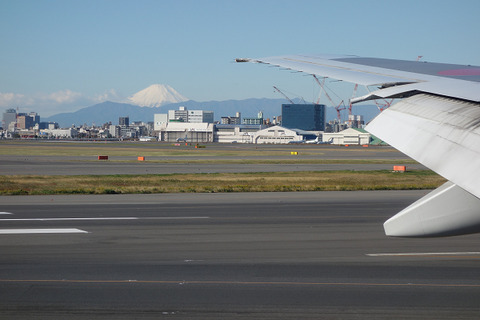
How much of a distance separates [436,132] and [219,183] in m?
29.4

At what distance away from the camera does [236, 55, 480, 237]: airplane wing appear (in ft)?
20.0

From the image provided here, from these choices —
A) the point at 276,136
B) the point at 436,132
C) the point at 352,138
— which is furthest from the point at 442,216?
the point at 276,136

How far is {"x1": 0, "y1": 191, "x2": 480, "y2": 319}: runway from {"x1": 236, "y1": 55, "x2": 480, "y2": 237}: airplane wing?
2.60 metres

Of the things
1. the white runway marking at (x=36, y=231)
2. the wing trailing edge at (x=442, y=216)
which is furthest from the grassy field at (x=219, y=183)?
the wing trailing edge at (x=442, y=216)

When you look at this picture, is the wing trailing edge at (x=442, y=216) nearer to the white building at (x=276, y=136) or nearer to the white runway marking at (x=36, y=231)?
the white runway marking at (x=36, y=231)

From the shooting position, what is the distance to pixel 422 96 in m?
8.91

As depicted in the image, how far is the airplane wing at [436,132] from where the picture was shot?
6.10 meters

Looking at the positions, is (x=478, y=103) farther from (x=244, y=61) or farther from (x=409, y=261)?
(x=409, y=261)

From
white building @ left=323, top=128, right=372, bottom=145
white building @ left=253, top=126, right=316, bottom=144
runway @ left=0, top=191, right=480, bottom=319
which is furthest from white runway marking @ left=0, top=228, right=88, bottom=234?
white building @ left=253, top=126, right=316, bottom=144

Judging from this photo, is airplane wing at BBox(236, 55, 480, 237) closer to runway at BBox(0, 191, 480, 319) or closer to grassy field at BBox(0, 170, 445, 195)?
runway at BBox(0, 191, 480, 319)

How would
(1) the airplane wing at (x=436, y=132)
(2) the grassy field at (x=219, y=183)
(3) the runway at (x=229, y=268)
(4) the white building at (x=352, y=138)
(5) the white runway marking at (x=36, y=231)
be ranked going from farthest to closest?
(4) the white building at (x=352, y=138)
(2) the grassy field at (x=219, y=183)
(5) the white runway marking at (x=36, y=231)
(3) the runway at (x=229, y=268)
(1) the airplane wing at (x=436, y=132)

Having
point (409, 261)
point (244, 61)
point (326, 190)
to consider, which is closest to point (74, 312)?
point (244, 61)

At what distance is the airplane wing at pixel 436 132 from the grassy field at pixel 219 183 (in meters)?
22.3

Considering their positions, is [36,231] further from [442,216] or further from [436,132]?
[436,132]
